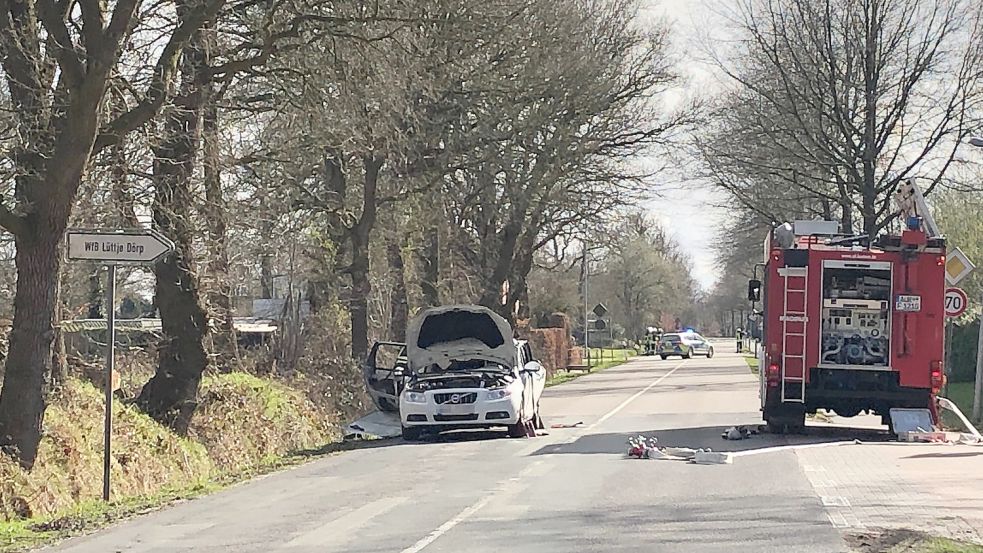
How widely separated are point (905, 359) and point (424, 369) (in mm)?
7748

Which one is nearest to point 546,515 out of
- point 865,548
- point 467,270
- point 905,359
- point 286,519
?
point 286,519

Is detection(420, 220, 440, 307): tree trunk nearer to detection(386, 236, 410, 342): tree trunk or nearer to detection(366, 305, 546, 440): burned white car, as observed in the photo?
detection(386, 236, 410, 342): tree trunk

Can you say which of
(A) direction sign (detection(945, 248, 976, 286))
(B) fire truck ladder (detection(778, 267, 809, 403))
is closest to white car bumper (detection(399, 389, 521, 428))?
(B) fire truck ladder (detection(778, 267, 809, 403))

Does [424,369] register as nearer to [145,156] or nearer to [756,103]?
[145,156]

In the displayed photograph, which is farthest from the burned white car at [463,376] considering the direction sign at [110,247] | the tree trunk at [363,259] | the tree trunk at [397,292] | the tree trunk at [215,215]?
the tree trunk at [397,292]

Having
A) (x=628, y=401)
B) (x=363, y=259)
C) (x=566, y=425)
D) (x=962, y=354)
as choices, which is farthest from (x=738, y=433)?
(x=962, y=354)

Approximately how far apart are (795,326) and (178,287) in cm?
941

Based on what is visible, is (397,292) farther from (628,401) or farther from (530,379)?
(530,379)

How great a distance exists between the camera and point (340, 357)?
29.9m

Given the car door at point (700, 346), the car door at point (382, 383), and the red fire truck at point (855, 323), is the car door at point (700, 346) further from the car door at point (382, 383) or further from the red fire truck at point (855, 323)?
the red fire truck at point (855, 323)

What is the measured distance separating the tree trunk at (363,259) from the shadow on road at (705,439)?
9.23m

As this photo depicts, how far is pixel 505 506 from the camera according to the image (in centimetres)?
1274

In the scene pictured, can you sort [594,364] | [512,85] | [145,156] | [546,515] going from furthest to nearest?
[594,364]
[512,85]
[145,156]
[546,515]

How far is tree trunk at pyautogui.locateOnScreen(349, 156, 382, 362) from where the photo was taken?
29.3 meters
